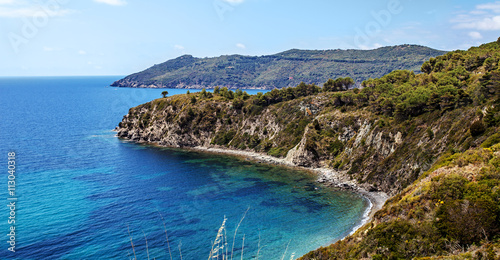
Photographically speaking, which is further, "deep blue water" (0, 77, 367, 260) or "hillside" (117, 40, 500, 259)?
"deep blue water" (0, 77, 367, 260)

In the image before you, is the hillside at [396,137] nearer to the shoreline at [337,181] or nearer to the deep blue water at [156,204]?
the shoreline at [337,181]

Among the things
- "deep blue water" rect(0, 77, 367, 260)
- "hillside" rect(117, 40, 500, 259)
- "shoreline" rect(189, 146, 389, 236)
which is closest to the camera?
"hillside" rect(117, 40, 500, 259)

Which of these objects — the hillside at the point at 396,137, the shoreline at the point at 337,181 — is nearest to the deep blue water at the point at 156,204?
the shoreline at the point at 337,181

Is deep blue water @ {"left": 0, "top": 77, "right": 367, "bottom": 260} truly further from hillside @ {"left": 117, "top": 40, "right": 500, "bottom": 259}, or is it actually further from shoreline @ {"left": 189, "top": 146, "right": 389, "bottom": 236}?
hillside @ {"left": 117, "top": 40, "right": 500, "bottom": 259}

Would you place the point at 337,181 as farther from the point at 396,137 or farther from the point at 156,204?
the point at 156,204

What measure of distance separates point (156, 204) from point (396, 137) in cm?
5512

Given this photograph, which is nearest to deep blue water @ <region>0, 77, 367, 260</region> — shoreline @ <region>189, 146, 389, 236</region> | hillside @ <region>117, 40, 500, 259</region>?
shoreline @ <region>189, 146, 389, 236</region>

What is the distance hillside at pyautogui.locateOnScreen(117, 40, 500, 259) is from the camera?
34.1 meters

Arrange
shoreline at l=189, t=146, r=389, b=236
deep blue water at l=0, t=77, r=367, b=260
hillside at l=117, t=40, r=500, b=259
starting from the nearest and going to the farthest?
hillside at l=117, t=40, r=500, b=259 < deep blue water at l=0, t=77, r=367, b=260 < shoreline at l=189, t=146, r=389, b=236

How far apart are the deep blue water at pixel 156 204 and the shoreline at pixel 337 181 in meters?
2.26

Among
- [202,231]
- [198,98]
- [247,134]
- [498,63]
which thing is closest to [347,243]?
[202,231]

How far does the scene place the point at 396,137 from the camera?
76.9 meters

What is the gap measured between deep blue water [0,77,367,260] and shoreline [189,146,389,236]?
2256 millimetres

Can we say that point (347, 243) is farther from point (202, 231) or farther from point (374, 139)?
point (374, 139)
